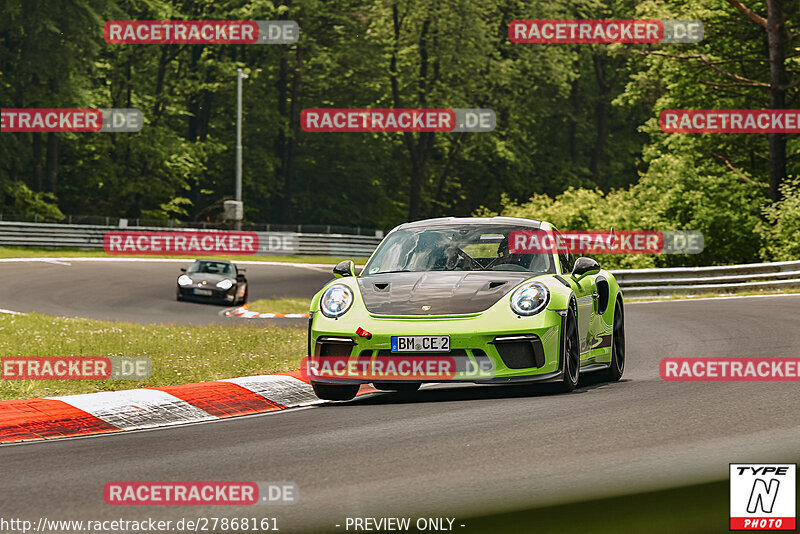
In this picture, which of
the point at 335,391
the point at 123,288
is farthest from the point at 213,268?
the point at 335,391

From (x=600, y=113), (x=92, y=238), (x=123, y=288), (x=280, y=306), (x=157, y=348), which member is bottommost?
(x=280, y=306)

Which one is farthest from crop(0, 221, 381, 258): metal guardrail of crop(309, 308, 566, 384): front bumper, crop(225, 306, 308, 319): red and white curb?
crop(309, 308, 566, 384): front bumper

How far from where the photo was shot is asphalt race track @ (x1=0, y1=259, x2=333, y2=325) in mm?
27109

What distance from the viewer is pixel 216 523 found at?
18.3 ft

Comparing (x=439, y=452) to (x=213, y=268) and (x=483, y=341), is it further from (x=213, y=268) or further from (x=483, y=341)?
(x=213, y=268)

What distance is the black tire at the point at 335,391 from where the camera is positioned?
10.2m

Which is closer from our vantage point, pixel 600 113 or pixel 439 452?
pixel 439 452

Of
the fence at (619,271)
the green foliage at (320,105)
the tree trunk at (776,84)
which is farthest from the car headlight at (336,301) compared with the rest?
the green foliage at (320,105)

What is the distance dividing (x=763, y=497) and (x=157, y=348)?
939 cm

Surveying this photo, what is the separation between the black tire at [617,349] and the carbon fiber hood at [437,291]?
6.70 feet

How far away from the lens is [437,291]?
997 cm

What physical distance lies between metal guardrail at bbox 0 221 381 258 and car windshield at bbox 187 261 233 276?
746 inches

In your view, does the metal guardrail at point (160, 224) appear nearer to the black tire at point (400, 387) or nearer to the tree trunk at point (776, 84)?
the tree trunk at point (776, 84)

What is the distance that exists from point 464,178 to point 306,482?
70963 mm
